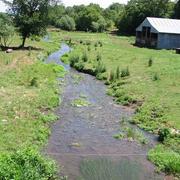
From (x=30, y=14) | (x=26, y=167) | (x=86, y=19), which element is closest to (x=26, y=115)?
(x=26, y=167)

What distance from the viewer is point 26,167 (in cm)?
1523

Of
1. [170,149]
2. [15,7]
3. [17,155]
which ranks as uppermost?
[15,7]

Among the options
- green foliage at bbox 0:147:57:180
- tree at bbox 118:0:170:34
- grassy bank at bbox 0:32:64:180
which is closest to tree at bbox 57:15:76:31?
tree at bbox 118:0:170:34

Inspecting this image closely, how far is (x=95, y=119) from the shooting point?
86.2 ft

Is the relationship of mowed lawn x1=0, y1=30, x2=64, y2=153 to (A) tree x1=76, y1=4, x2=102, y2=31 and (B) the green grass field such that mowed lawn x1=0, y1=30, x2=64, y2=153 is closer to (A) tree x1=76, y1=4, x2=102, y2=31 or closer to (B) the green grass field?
(B) the green grass field

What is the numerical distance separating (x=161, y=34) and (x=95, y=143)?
50.4m

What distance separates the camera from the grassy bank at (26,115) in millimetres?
15562

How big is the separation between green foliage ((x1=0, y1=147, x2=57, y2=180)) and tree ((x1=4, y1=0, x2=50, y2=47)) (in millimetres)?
42318

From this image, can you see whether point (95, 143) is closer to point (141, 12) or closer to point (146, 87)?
point (146, 87)

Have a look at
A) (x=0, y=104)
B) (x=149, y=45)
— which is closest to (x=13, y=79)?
(x=0, y=104)

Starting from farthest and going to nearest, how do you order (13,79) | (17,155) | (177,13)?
1. (177,13)
2. (13,79)
3. (17,155)

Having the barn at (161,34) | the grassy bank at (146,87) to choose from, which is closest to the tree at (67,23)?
the barn at (161,34)

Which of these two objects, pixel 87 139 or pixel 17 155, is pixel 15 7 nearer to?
pixel 87 139

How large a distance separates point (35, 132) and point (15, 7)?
3943 cm
